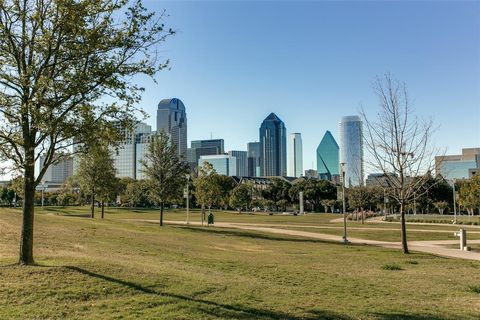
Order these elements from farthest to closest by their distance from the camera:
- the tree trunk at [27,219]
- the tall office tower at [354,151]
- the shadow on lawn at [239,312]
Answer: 1. the tall office tower at [354,151]
2. the tree trunk at [27,219]
3. the shadow on lawn at [239,312]

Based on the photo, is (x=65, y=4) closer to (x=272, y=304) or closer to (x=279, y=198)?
(x=272, y=304)

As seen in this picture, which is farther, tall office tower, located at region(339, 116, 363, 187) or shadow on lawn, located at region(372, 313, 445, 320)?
tall office tower, located at region(339, 116, 363, 187)

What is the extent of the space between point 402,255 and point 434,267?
4110 millimetres

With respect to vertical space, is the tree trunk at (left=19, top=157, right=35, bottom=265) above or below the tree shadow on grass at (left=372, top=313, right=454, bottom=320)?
above

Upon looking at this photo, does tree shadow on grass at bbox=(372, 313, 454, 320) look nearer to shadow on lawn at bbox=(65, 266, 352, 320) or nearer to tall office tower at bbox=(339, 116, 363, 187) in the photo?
shadow on lawn at bbox=(65, 266, 352, 320)

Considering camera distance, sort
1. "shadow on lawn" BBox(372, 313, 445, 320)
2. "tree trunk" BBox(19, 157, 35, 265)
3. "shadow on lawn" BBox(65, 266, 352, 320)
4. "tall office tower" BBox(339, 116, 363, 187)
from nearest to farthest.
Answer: "shadow on lawn" BBox(65, 266, 352, 320) < "shadow on lawn" BBox(372, 313, 445, 320) < "tree trunk" BBox(19, 157, 35, 265) < "tall office tower" BBox(339, 116, 363, 187)

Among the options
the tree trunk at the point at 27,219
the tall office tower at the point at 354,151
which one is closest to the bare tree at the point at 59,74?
the tree trunk at the point at 27,219

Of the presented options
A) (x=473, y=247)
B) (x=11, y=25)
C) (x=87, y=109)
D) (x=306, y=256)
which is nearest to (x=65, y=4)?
(x=11, y=25)

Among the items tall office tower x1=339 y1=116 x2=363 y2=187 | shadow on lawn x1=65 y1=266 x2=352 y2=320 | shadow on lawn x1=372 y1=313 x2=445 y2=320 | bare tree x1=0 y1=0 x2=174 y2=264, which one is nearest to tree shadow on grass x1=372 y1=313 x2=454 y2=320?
shadow on lawn x1=372 y1=313 x2=445 y2=320

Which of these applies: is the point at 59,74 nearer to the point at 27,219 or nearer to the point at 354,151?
the point at 27,219

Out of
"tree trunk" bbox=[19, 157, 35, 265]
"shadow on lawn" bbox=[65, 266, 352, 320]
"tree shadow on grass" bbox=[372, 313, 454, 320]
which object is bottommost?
"tree shadow on grass" bbox=[372, 313, 454, 320]

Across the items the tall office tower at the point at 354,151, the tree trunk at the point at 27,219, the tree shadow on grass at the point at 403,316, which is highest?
the tall office tower at the point at 354,151

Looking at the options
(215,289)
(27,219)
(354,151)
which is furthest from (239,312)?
(354,151)

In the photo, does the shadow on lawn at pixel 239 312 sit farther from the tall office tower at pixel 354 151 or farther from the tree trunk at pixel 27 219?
the tall office tower at pixel 354 151
